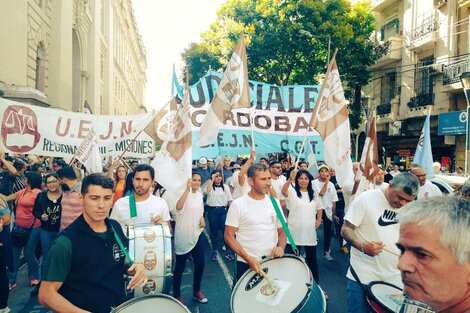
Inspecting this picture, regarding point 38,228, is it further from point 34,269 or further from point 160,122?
point 160,122

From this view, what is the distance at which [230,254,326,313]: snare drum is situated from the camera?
3.05 m

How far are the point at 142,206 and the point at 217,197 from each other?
3.98 metres

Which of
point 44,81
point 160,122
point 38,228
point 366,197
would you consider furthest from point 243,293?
point 44,81

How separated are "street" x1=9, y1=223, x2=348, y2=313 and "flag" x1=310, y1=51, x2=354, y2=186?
1622mm

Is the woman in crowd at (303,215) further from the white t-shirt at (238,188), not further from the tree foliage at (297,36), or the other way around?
the tree foliage at (297,36)

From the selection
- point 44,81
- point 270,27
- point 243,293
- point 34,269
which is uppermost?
point 270,27

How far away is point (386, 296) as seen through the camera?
9.52 feet

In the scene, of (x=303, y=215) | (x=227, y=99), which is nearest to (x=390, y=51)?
(x=227, y=99)

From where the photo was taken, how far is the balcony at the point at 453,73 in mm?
18375

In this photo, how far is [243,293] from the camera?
3.39 meters

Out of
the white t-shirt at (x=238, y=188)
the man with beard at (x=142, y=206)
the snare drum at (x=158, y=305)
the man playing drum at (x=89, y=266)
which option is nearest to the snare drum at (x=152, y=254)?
the man with beard at (x=142, y=206)

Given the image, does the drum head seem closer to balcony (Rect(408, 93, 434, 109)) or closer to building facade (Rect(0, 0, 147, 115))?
building facade (Rect(0, 0, 147, 115))

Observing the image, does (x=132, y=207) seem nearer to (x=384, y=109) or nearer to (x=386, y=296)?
(x=386, y=296)

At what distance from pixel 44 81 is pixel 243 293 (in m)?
18.9
